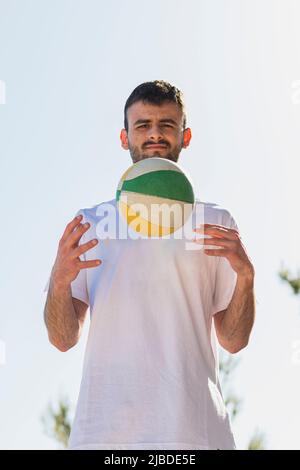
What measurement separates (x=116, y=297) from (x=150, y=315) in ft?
0.61

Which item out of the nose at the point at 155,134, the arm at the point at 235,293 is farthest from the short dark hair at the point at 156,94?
the arm at the point at 235,293

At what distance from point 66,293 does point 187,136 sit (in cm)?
110

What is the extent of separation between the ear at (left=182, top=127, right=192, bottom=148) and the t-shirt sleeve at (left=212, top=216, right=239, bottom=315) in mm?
663

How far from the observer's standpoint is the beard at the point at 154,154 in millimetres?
3994

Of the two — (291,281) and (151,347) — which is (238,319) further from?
(291,281)

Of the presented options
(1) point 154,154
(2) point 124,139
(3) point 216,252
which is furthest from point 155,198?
(2) point 124,139

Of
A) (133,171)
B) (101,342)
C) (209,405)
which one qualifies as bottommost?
(209,405)

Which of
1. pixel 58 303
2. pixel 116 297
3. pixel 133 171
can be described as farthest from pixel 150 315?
pixel 133 171

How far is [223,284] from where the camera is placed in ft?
12.8

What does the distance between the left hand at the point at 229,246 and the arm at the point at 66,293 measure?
496 mm

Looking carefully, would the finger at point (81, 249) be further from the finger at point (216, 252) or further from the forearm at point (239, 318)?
the forearm at point (239, 318)

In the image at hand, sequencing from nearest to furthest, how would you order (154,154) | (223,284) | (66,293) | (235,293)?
(66,293) < (235,293) < (223,284) < (154,154)
